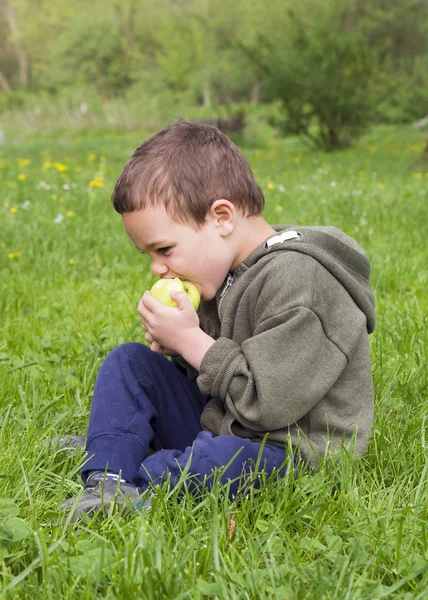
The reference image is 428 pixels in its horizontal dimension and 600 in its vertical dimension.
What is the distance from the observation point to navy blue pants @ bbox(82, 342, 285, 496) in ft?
6.01

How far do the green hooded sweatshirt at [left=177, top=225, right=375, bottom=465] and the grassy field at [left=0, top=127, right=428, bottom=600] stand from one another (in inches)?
5.8

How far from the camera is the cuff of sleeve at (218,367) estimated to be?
1.86 meters

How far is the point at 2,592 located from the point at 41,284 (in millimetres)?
2543

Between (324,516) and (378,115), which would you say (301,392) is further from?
(378,115)

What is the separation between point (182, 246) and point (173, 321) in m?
0.21

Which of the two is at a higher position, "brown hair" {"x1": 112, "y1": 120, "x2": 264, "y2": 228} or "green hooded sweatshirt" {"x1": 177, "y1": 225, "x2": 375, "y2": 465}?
"brown hair" {"x1": 112, "y1": 120, "x2": 264, "y2": 228}

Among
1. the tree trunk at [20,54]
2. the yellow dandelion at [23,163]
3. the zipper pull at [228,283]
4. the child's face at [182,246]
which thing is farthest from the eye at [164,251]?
the tree trunk at [20,54]

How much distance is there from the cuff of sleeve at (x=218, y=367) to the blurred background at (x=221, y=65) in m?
12.3

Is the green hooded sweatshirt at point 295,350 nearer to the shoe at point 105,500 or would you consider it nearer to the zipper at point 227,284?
the zipper at point 227,284

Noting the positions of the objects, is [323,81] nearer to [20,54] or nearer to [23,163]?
[23,163]

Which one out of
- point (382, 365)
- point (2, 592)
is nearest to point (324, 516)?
point (2, 592)

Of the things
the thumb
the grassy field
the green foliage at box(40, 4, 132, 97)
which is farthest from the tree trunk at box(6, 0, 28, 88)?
the thumb

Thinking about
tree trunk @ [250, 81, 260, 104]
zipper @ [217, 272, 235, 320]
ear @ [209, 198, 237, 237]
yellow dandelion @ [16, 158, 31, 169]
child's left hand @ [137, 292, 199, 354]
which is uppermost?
tree trunk @ [250, 81, 260, 104]

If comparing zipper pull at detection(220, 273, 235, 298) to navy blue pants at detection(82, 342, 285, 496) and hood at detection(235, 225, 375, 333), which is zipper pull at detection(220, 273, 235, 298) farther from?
navy blue pants at detection(82, 342, 285, 496)
